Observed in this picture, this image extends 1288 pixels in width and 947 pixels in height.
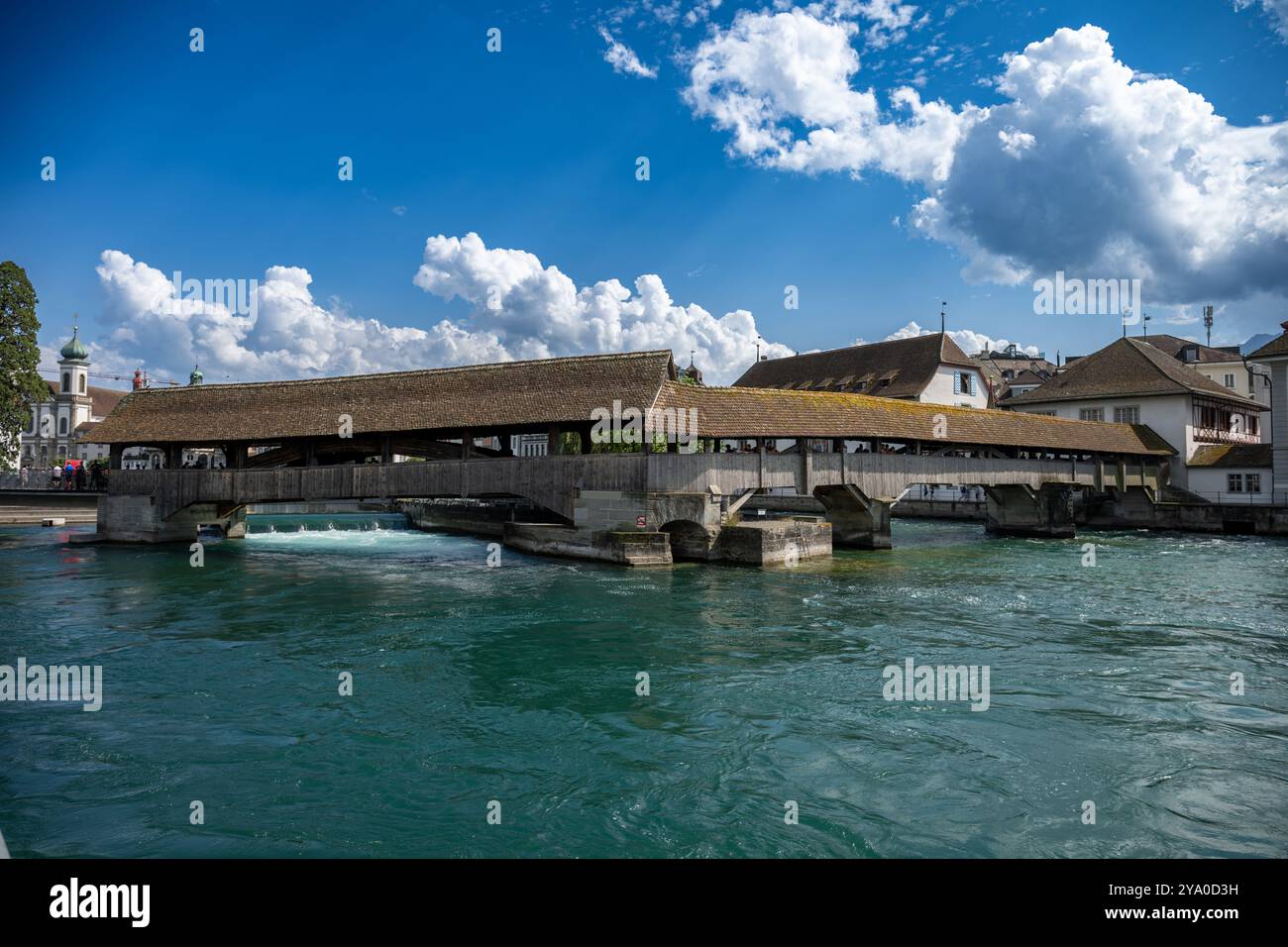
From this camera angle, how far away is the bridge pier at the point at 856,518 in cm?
2136

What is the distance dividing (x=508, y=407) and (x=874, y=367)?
85.9 ft

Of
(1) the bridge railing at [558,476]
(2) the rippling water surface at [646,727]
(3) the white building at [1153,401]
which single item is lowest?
(2) the rippling water surface at [646,727]

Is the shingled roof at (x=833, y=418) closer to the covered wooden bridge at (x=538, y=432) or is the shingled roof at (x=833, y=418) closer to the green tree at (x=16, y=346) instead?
the covered wooden bridge at (x=538, y=432)

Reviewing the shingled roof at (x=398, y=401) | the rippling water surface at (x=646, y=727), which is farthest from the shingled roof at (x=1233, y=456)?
the shingled roof at (x=398, y=401)

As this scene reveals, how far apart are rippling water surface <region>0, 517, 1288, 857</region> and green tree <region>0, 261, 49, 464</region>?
1612cm

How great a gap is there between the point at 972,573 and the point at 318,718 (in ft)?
47.0

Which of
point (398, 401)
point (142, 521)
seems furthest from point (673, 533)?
point (142, 521)

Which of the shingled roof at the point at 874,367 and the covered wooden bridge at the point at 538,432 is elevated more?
the shingled roof at the point at 874,367

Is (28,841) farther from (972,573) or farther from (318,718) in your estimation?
(972,573)

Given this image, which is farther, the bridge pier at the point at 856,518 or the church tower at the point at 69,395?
the church tower at the point at 69,395

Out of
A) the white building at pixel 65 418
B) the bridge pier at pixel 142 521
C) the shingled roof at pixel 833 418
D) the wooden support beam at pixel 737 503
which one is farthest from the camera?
the white building at pixel 65 418

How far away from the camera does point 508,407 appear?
19734 millimetres

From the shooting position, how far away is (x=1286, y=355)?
2506 centimetres

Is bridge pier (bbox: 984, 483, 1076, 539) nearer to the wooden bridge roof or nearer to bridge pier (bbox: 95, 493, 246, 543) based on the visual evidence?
the wooden bridge roof
